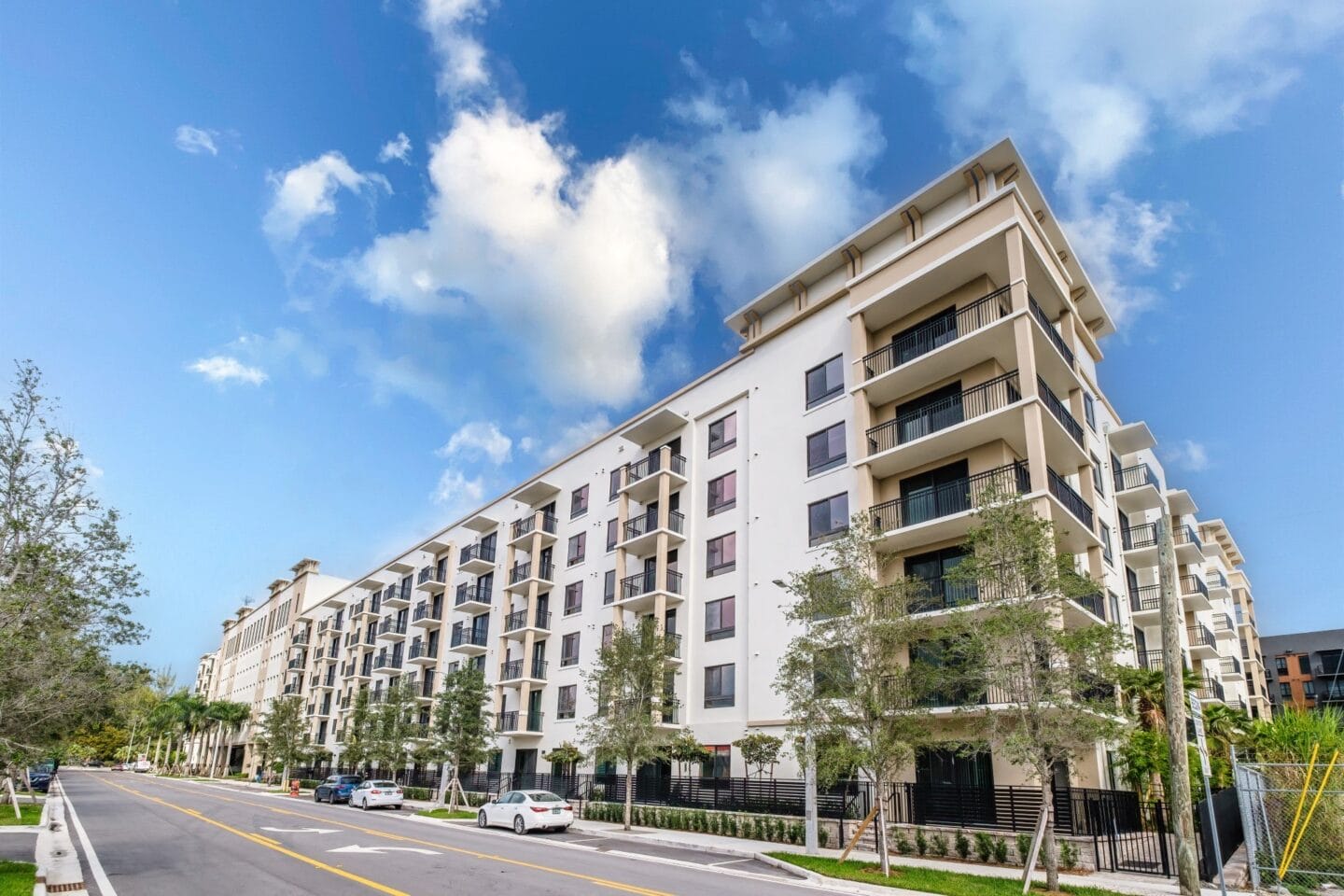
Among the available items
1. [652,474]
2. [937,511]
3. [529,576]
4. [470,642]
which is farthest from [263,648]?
[937,511]

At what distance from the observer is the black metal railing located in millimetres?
23391

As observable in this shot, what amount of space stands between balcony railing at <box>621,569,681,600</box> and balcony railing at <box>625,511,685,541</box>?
1.77m

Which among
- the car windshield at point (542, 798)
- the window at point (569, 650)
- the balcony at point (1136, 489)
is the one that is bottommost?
the car windshield at point (542, 798)

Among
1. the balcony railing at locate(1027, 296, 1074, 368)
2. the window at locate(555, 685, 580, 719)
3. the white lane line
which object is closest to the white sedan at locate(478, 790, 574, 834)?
the window at locate(555, 685, 580, 719)

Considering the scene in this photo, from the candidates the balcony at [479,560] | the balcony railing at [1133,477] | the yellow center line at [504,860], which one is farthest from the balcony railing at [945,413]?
the balcony at [479,560]

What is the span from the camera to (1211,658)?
147ft

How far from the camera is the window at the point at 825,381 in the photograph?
29.7 metres

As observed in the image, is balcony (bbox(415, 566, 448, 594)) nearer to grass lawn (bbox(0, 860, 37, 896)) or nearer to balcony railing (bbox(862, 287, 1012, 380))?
balcony railing (bbox(862, 287, 1012, 380))

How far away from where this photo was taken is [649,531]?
3603 cm

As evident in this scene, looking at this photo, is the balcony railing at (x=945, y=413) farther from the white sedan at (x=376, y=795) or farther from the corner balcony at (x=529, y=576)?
the white sedan at (x=376, y=795)

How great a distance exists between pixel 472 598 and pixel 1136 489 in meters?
37.2

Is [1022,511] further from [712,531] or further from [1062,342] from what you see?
[712,531]

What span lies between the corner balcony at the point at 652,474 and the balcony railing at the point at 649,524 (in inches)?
39.4

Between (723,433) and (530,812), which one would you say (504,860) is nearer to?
(530,812)
